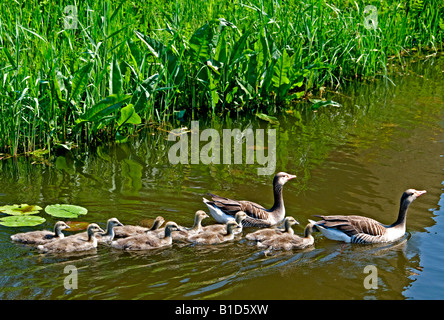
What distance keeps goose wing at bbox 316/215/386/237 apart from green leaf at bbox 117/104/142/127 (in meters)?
3.80

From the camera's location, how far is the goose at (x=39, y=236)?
24.1ft

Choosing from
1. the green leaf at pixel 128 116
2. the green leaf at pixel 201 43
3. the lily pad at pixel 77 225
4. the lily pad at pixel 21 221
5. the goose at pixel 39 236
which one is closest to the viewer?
the goose at pixel 39 236

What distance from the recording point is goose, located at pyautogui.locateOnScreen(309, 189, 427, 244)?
7961 mm

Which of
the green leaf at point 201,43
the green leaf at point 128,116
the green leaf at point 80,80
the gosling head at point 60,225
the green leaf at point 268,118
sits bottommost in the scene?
the gosling head at point 60,225

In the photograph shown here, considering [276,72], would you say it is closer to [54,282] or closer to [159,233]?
[159,233]

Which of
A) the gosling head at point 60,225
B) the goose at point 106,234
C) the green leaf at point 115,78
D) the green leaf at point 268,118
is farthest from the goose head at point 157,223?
the green leaf at point 268,118

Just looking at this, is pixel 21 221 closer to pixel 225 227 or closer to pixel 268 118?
pixel 225 227

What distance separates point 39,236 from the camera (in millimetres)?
7391

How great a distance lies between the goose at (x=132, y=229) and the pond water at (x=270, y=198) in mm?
367

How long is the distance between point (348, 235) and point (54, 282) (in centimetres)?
354

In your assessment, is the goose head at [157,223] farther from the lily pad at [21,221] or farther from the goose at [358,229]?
the goose at [358,229]

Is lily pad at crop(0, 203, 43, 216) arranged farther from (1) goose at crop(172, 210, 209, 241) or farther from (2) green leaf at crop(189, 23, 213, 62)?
(2) green leaf at crop(189, 23, 213, 62)

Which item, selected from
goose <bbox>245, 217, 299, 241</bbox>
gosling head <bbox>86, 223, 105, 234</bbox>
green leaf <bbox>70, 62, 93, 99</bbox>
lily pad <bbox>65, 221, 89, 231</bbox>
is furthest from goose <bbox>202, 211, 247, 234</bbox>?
green leaf <bbox>70, 62, 93, 99</bbox>

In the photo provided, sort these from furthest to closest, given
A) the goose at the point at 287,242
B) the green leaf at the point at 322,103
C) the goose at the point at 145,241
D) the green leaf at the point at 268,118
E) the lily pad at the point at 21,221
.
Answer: the green leaf at the point at 322,103, the green leaf at the point at 268,118, the lily pad at the point at 21,221, the goose at the point at 287,242, the goose at the point at 145,241
